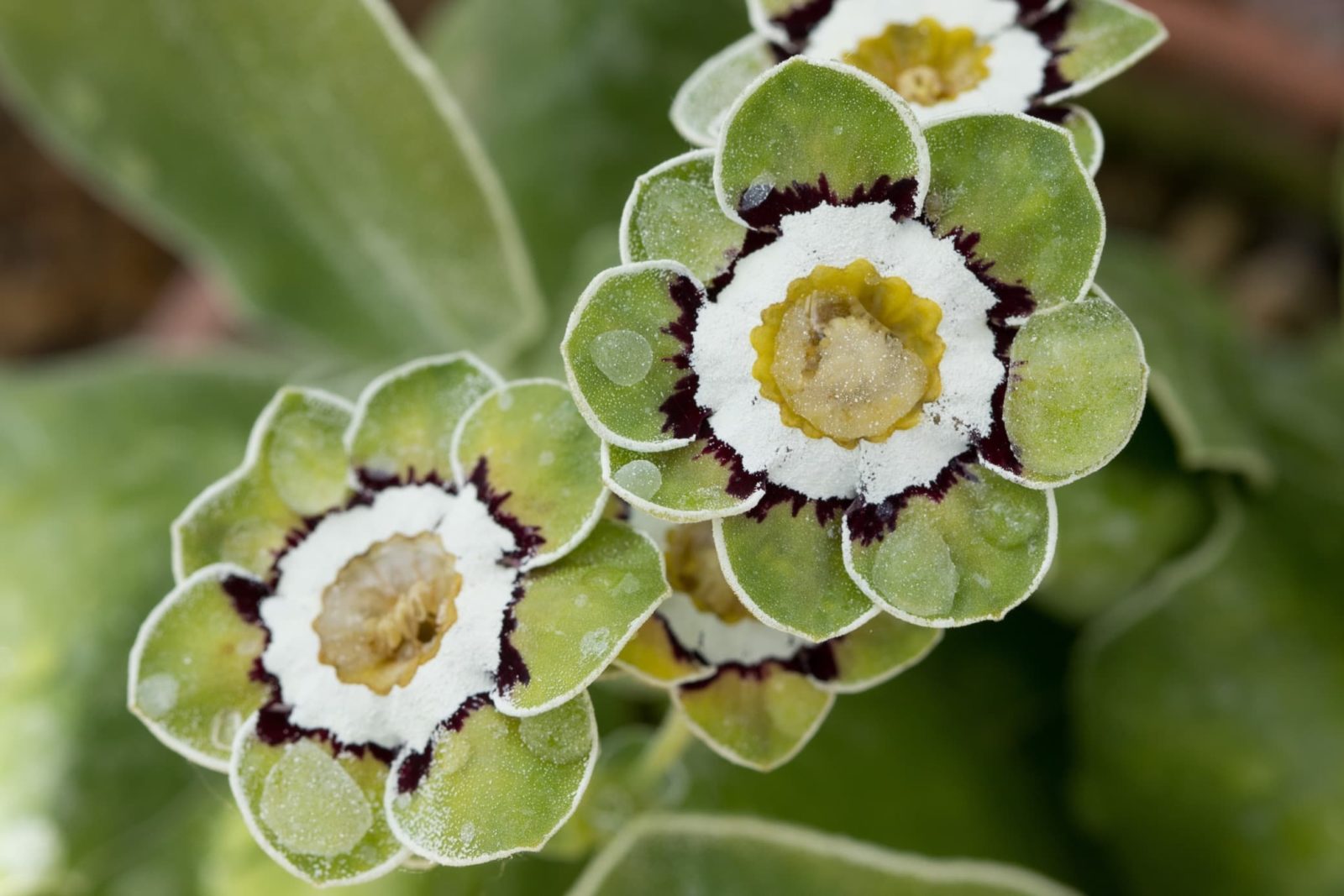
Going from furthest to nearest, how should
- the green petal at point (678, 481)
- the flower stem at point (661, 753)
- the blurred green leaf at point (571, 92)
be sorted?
the blurred green leaf at point (571, 92) → the flower stem at point (661, 753) → the green petal at point (678, 481)

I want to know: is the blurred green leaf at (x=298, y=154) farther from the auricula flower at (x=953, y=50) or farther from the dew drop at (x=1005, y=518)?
the dew drop at (x=1005, y=518)

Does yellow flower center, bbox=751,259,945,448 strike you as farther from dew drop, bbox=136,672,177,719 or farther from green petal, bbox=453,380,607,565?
dew drop, bbox=136,672,177,719

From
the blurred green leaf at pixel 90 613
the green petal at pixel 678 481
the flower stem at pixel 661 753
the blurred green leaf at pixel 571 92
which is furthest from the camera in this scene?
the blurred green leaf at pixel 571 92

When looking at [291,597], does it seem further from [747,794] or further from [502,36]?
[502,36]

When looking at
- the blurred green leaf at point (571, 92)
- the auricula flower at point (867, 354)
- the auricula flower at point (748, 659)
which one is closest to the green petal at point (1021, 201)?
the auricula flower at point (867, 354)

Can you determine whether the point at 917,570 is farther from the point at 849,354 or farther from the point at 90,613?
the point at 90,613

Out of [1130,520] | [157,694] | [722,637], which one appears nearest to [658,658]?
[722,637]
